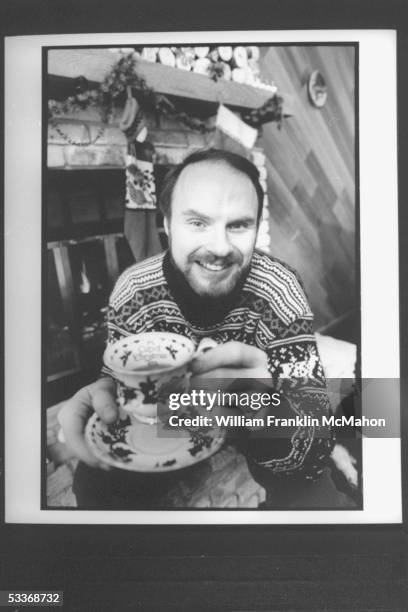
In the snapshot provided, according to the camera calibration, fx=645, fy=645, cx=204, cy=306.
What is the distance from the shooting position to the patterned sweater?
6.75 ft

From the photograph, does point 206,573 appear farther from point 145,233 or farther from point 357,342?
point 145,233

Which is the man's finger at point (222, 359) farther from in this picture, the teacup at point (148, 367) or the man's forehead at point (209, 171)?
the man's forehead at point (209, 171)

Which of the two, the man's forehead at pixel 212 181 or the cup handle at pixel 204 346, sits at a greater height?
the man's forehead at pixel 212 181

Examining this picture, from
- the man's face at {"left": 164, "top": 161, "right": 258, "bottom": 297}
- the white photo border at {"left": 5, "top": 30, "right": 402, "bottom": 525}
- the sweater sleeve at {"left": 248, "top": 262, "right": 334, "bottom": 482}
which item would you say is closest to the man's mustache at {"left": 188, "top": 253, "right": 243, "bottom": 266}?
the man's face at {"left": 164, "top": 161, "right": 258, "bottom": 297}

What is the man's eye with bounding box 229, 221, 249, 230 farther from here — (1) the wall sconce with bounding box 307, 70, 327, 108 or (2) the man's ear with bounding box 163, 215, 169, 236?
(1) the wall sconce with bounding box 307, 70, 327, 108

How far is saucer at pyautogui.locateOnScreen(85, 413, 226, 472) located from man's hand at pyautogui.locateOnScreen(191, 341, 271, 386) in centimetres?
17

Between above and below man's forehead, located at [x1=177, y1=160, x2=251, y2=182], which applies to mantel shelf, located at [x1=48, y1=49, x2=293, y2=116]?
above

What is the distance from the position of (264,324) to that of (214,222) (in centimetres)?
36

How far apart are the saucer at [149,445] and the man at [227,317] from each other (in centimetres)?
3

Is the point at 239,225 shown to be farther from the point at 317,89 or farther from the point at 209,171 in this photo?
the point at 317,89

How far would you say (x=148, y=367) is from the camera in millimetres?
2059

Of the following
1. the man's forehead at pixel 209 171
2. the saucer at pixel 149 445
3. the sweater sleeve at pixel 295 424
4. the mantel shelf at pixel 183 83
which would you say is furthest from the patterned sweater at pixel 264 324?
the mantel shelf at pixel 183 83

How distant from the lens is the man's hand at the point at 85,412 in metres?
2.06

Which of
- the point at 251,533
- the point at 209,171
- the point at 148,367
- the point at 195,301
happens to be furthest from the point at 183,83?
the point at 251,533
